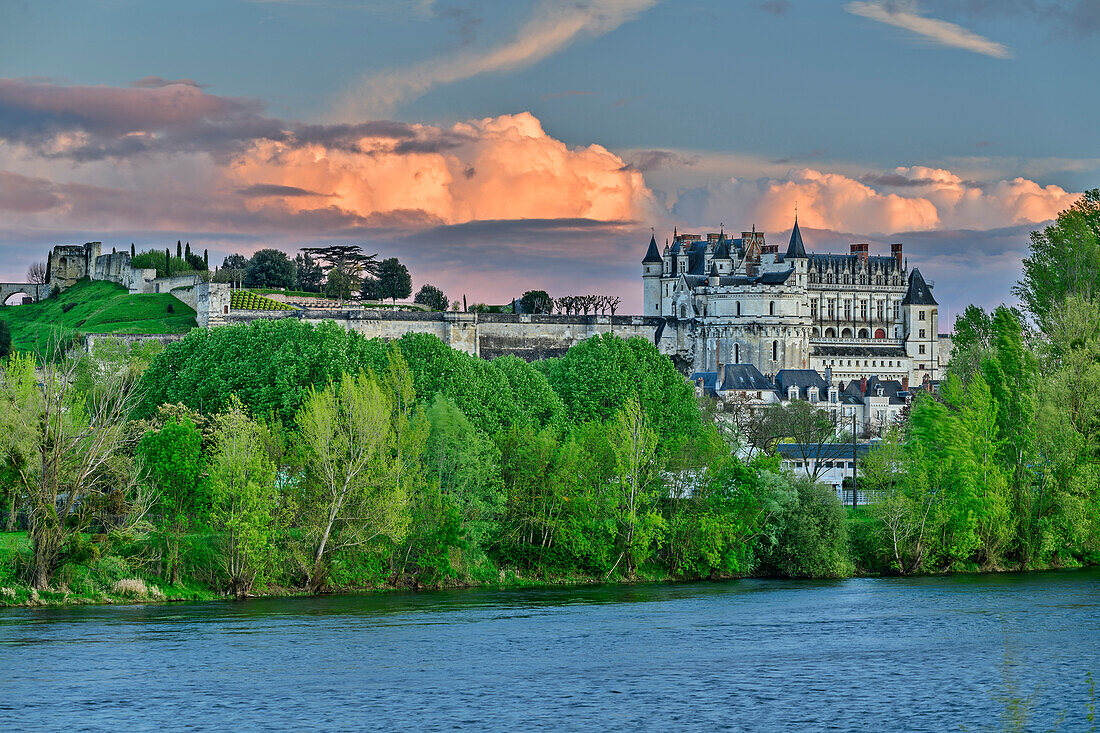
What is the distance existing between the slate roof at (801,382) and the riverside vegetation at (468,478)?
45520 millimetres

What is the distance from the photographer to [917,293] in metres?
136

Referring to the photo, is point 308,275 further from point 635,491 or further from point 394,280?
point 635,491

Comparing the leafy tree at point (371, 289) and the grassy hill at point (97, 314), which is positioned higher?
the leafy tree at point (371, 289)

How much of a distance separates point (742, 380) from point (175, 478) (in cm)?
6678

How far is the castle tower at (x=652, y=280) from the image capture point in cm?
13100

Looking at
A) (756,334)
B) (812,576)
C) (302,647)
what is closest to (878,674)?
(302,647)

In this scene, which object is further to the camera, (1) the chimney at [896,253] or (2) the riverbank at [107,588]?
(1) the chimney at [896,253]

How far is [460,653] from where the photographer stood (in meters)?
32.9

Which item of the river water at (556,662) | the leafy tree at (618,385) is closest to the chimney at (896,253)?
the leafy tree at (618,385)

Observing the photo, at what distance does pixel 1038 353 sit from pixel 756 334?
69378mm

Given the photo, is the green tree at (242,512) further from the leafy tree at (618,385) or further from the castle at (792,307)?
the castle at (792,307)

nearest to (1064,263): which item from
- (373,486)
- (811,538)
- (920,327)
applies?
(811,538)

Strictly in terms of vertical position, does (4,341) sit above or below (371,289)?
below

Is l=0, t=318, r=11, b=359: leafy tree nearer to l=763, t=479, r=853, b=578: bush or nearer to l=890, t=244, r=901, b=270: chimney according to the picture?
l=763, t=479, r=853, b=578: bush
